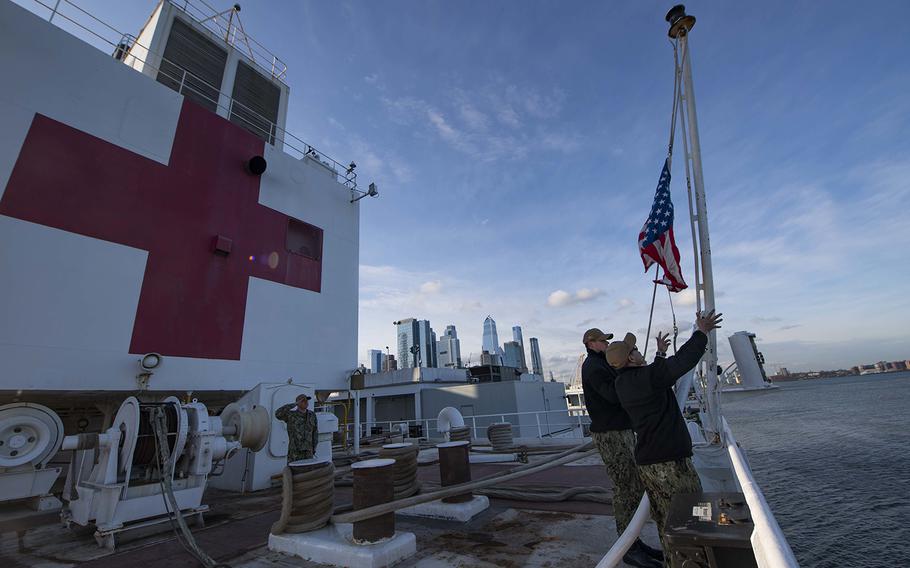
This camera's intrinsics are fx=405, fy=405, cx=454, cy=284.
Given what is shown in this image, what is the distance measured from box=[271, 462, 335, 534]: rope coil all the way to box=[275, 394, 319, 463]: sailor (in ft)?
7.82

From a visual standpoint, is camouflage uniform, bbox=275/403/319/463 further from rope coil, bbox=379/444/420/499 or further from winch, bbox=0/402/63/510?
winch, bbox=0/402/63/510

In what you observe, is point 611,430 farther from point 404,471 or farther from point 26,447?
point 26,447

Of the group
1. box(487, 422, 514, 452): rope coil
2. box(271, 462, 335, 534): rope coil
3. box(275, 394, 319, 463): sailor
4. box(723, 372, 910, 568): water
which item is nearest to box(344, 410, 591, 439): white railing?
box(723, 372, 910, 568): water

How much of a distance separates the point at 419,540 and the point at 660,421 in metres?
2.95

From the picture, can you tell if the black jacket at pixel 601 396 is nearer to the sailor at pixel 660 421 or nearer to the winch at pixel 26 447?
the sailor at pixel 660 421

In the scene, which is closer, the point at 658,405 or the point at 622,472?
the point at 658,405

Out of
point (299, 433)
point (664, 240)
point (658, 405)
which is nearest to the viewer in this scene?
point (658, 405)

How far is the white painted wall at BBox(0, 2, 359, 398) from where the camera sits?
21.7 feet

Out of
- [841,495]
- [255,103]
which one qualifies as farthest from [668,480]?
[255,103]

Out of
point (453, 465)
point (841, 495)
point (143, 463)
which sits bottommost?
point (841, 495)

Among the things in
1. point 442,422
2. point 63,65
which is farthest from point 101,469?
point 63,65

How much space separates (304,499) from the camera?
174 inches

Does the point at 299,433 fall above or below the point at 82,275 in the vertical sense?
below

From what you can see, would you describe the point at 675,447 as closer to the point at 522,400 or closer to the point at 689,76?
the point at 689,76
